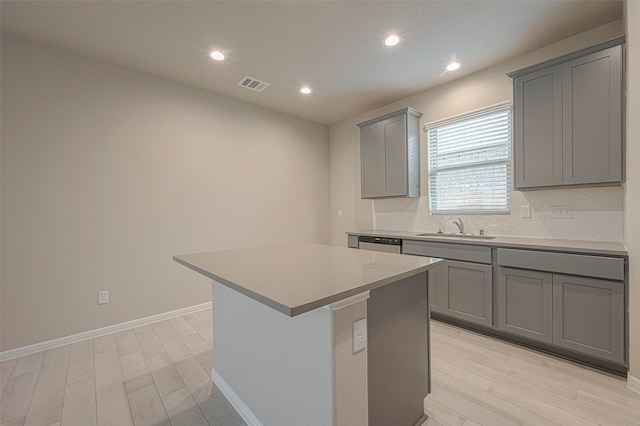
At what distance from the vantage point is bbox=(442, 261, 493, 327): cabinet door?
8.30 ft

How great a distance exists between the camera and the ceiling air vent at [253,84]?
10.4 ft

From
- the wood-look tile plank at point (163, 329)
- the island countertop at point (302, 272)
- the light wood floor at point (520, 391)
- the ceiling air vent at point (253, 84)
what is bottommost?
the light wood floor at point (520, 391)

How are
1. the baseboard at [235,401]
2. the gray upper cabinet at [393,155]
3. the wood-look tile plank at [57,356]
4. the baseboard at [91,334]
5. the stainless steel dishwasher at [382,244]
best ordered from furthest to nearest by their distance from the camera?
the gray upper cabinet at [393,155], the stainless steel dishwasher at [382,244], the baseboard at [91,334], the wood-look tile plank at [57,356], the baseboard at [235,401]

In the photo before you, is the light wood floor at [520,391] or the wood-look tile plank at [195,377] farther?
the wood-look tile plank at [195,377]

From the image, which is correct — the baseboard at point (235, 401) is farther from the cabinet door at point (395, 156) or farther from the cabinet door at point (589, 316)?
the cabinet door at point (395, 156)

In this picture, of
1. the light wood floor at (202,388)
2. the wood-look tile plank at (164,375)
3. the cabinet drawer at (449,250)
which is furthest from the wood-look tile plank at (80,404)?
the cabinet drawer at (449,250)

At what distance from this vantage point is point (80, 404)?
176 cm

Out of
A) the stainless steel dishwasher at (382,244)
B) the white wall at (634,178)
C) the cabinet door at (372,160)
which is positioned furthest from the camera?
the cabinet door at (372,160)

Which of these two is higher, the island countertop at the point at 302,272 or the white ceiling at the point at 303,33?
the white ceiling at the point at 303,33

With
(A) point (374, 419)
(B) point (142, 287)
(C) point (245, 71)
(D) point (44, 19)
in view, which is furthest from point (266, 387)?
(D) point (44, 19)

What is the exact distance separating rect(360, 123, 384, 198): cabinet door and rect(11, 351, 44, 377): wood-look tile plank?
12.5ft

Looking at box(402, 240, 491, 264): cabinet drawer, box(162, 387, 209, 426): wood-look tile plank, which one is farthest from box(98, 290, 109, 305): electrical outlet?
box(402, 240, 491, 264): cabinet drawer

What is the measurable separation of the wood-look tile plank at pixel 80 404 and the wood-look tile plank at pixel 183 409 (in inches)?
15.7

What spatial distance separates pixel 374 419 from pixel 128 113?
351 centimetres
